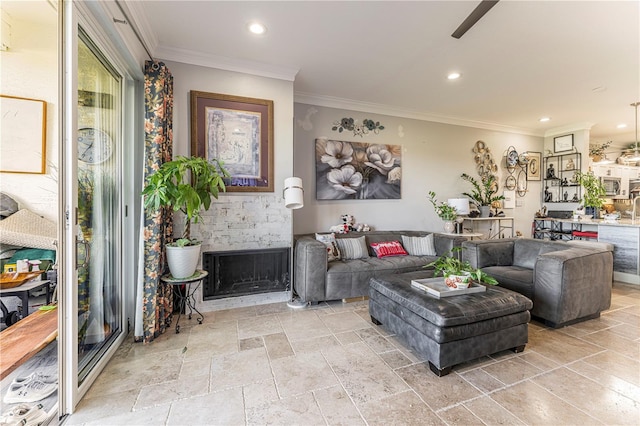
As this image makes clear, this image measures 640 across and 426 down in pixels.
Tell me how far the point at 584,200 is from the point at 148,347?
7.18 meters

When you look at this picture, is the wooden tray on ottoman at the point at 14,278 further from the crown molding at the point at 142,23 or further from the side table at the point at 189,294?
the crown molding at the point at 142,23

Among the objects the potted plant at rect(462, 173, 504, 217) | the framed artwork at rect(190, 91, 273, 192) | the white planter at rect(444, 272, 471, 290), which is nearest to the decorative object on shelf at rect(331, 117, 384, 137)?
the framed artwork at rect(190, 91, 273, 192)

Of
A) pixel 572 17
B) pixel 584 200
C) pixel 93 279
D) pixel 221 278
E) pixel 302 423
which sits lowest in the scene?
pixel 302 423

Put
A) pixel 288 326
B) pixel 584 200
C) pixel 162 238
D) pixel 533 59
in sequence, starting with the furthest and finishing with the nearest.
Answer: pixel 584 200
pixel 533 59
pixel 288 326
pixel 162 238

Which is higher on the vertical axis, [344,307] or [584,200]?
[584,200]

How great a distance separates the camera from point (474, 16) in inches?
83.8

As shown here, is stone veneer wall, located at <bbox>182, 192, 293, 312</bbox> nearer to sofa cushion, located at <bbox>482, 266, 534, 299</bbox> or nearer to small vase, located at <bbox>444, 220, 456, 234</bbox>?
sofa cushion, located at <bbox>482, 266, 534, 299</bbox>

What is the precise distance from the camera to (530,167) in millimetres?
5898

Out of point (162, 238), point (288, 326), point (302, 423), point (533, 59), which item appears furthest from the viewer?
point (533, 59)

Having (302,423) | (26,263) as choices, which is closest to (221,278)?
(26,263)

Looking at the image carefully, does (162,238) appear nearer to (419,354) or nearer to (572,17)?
(419,354)

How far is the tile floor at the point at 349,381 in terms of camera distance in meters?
1.53

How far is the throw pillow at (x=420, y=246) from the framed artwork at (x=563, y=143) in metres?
4.14

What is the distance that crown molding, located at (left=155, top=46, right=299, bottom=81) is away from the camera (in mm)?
2822
